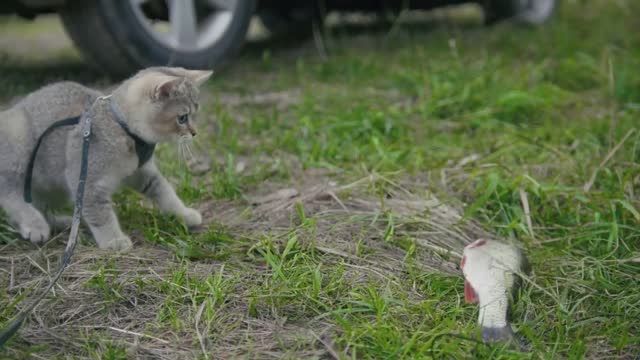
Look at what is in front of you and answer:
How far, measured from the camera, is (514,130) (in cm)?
399

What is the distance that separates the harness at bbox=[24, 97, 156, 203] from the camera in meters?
2.79

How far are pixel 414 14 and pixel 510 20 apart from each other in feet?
3.86

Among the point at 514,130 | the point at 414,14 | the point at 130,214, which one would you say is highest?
the point at 130,214

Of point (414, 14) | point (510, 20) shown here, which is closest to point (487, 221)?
point (510, 20)

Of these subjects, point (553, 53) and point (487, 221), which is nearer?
point (487, 221)

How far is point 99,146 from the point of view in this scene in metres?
2.80

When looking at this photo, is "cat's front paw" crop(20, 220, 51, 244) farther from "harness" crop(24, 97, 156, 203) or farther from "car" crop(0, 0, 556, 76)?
"car" crop(0, 0, 556, 76)

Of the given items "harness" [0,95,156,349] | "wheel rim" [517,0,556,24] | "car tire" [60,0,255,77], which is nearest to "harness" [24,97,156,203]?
"harness" [0,95,156,349]

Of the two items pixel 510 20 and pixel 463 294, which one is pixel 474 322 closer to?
pixel 463 294

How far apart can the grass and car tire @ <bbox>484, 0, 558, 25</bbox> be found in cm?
195

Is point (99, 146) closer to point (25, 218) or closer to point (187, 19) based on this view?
point (25, 218)

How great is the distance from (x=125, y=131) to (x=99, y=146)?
10 cm

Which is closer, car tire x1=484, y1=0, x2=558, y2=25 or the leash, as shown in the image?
the leash

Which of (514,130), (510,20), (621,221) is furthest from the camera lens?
(510,20)
